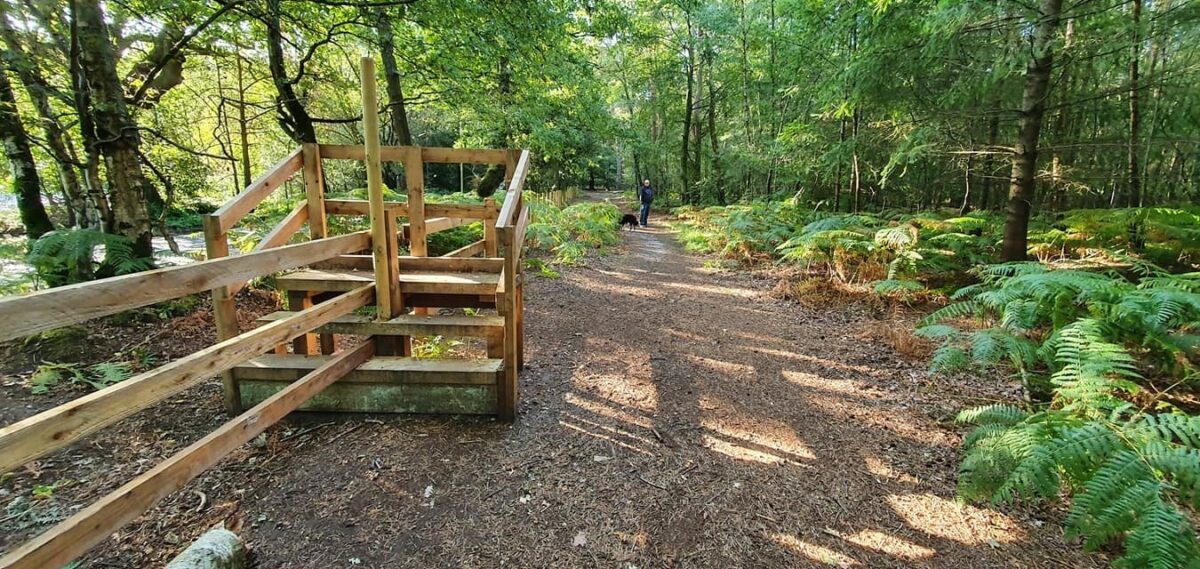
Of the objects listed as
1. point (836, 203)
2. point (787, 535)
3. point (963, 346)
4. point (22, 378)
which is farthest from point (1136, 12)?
point (22, 378)

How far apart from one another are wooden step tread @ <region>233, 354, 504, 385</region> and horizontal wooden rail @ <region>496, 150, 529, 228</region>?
1.08 metres

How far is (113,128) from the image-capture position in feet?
15.1

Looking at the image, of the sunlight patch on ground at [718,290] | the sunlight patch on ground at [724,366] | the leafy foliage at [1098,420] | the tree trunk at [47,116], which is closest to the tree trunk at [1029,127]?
the leafy foliage at [1098,420]

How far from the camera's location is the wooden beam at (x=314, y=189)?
423 cm

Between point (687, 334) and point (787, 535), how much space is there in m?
3.24

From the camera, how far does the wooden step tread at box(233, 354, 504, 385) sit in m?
3.47

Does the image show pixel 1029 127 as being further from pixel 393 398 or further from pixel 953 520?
pixel 393 398

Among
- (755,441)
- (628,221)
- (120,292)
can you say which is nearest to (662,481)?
(755,441)

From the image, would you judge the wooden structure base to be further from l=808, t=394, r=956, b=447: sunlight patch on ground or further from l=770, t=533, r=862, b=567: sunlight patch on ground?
l=808, t=394, r=956, b=447: sunlight patch on ground

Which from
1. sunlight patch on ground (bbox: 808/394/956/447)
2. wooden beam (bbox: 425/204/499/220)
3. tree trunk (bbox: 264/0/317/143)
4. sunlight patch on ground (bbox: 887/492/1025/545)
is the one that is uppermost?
tree trunk (bbox: 264/0/317/143)

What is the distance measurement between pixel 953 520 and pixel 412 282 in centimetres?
390

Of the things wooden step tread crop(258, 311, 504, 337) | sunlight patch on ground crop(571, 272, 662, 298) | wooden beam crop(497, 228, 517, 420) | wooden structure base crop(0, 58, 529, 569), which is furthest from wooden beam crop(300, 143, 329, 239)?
sunlight patch on ground crop(571, 272, 662, 298)

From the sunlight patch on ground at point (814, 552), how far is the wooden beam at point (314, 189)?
4374 mm

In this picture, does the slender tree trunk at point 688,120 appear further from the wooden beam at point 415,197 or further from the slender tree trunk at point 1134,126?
the wooden beam at point 415,197
